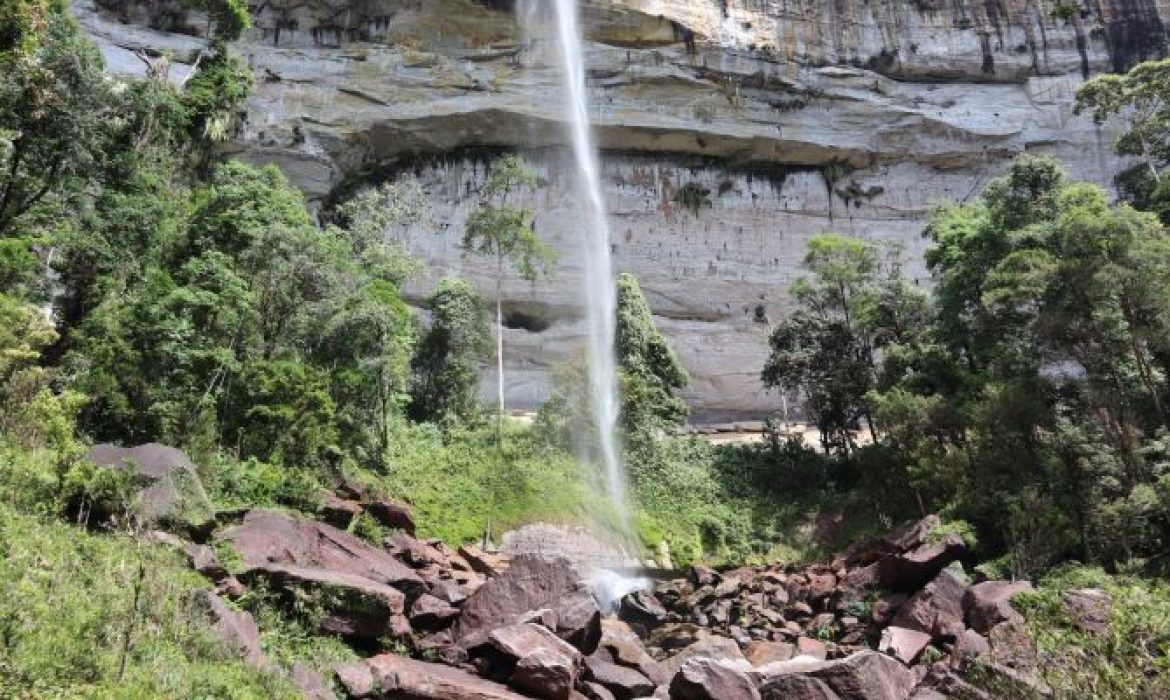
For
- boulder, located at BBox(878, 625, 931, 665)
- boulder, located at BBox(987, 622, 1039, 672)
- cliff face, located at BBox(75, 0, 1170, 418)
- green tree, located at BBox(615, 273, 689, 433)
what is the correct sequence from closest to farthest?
boulder, located at BBox(987, 622, 1039, 672) < boulder, located at BBox(878, 625, 931, 665) < green tree, located at BBox(615, 273, 689, 433) < cliff face, located at BBox(75, 0, 1170, 418)

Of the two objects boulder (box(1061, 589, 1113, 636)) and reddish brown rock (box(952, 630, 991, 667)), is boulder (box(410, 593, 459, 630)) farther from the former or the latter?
boulder (box(1061, 589, 1113, 636))

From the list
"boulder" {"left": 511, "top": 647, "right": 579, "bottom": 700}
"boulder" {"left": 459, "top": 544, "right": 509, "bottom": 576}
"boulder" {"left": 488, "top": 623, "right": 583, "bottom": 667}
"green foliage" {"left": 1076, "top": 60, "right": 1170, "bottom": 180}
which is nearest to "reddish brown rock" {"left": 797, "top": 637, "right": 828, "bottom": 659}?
"boulder" {"left": 488, "top": 623, "right": 583, "bottom": 667}

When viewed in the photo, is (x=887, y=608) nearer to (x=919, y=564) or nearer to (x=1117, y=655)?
(x=919, y=564)

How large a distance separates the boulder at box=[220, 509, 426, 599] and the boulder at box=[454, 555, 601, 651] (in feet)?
2.90

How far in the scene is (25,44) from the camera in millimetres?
12531

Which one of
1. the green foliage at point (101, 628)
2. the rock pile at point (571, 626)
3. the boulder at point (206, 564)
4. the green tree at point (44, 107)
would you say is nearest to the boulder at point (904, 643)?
the rock pile at point (571, 626)

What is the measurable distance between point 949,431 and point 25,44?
1820 centimetres

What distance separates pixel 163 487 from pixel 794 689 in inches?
269

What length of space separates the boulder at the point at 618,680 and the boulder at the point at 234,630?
341cm

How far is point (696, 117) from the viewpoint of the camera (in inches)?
1383

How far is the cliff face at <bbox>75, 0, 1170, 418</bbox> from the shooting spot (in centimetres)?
3253

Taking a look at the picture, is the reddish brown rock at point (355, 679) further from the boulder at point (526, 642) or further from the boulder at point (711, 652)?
the boulder at point (711, 652)

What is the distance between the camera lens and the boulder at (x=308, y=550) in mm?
9328

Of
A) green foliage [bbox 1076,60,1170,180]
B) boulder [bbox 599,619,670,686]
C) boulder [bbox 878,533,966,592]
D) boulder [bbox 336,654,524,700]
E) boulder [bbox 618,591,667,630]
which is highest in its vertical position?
green foliage [bbox 1076,60,1170,180]
